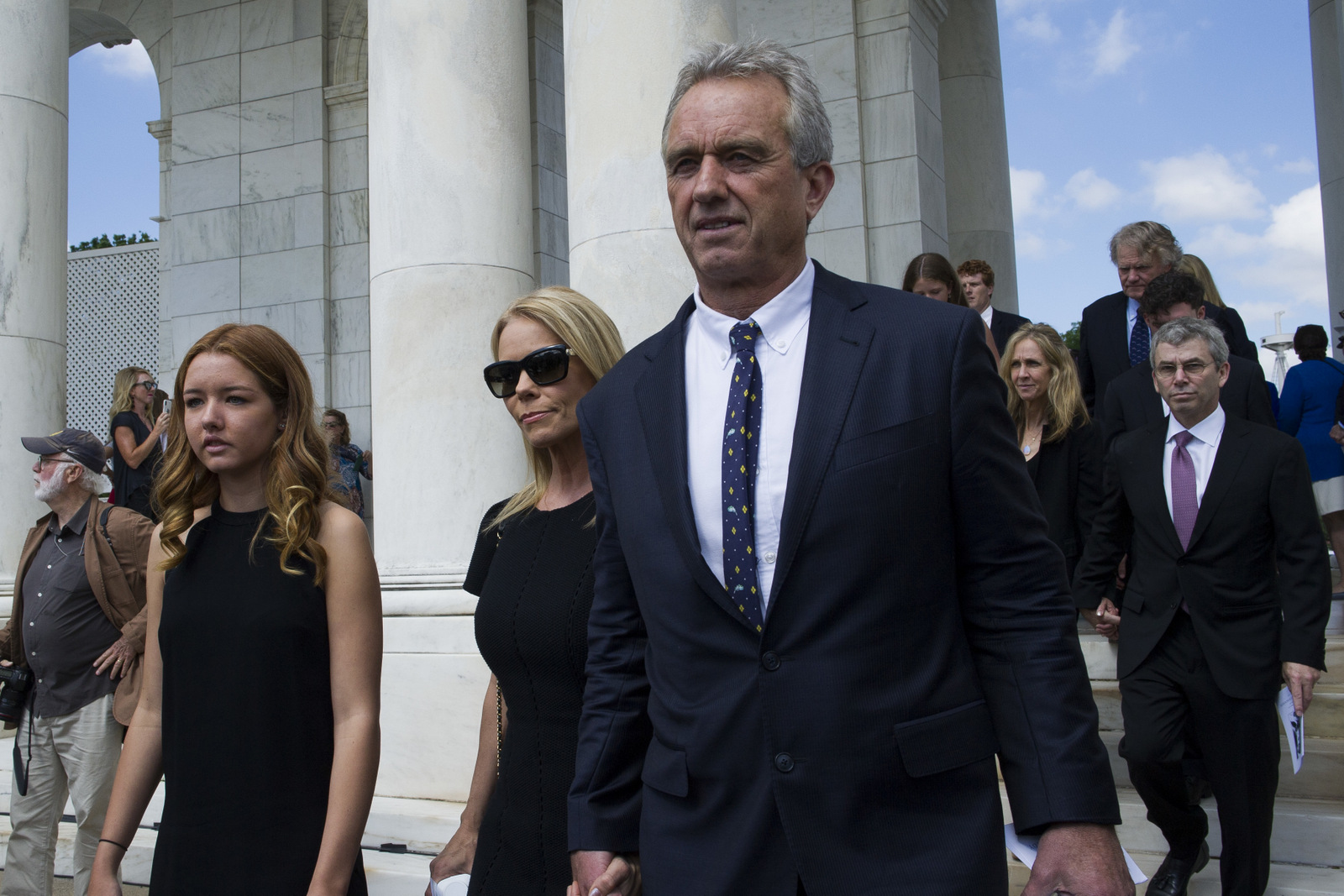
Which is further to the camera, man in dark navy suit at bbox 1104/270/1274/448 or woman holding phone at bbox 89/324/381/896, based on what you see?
man in dark navy suit at bbox 1104/270/1274/448

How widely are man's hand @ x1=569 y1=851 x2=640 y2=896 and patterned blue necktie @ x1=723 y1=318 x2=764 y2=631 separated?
2.12 ft

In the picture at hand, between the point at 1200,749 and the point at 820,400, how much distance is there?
3881 millimetres

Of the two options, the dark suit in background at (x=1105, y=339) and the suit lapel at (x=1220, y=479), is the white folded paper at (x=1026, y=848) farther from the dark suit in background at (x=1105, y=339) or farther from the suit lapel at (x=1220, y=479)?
the dark suit in background at (x=1105, y=339)

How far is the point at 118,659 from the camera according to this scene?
6.32 metres

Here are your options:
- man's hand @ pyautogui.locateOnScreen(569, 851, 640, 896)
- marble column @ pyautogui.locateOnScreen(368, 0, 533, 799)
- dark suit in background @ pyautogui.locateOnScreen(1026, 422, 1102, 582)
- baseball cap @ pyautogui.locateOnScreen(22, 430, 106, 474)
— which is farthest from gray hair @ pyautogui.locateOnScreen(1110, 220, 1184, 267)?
baseball cap @ pyautogui.locateOnScreen(22, 430, 106, 474)

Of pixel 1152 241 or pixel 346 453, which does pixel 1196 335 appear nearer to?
pixel 1152 241

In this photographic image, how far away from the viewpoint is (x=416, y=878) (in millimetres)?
5996

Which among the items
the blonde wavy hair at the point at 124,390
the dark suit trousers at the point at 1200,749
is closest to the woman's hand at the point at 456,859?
the dark suit trousers at the point at 1200,749

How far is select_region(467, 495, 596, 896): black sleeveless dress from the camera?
293 centimetres

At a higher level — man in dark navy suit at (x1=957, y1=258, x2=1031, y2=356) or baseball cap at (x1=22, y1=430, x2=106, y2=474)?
man in dark navy suit at (x1=957, y1=258, x2=1031, y2=356)

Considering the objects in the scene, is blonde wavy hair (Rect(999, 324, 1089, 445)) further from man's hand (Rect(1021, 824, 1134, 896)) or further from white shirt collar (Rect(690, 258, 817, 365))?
man's hand (Rect(1021, 824, 1134, 896))

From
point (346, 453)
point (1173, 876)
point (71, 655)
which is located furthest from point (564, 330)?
point (346, 453)

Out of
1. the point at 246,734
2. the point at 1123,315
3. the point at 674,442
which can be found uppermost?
the point at 1123,315

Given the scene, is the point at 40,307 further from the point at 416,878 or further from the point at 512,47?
the point at 416,878
